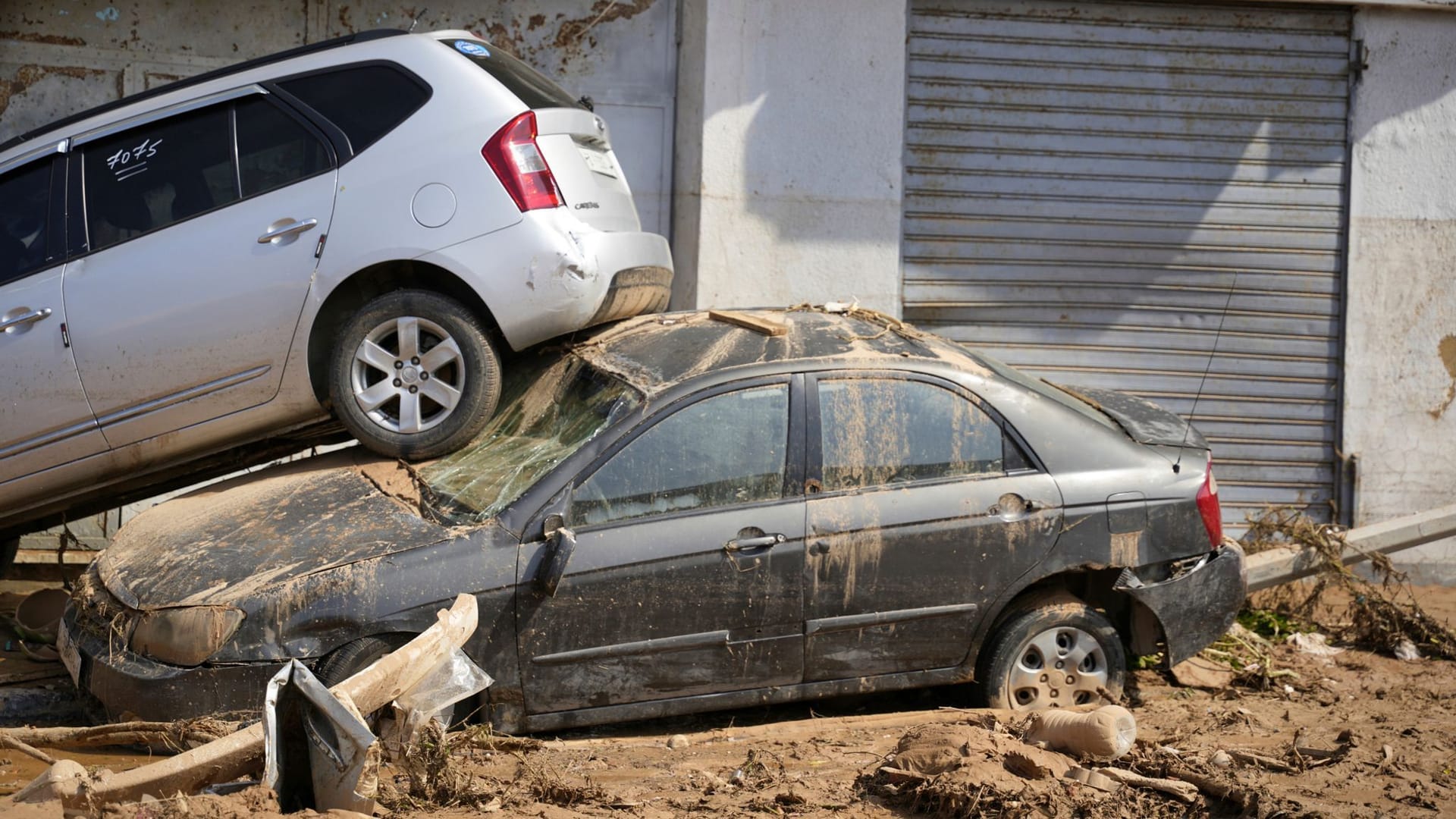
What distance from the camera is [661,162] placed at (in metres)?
8.50

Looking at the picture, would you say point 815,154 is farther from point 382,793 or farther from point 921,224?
point 382,793

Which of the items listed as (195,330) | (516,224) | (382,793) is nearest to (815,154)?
(516,224)

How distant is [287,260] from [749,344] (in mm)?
1914

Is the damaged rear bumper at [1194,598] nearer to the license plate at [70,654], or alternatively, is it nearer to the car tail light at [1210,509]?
the car tail light at [1210,509]

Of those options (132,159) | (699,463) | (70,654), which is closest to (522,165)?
(699,463)

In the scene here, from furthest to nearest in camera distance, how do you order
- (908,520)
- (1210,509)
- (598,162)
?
(598,162) → (1210,509) → (908,520)

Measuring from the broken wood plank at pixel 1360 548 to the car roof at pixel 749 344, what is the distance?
2143 millimetres

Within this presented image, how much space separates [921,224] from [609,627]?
463 centimetres

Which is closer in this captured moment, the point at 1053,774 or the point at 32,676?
the point at 1053,774

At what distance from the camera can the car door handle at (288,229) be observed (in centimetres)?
538

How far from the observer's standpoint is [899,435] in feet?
16.4

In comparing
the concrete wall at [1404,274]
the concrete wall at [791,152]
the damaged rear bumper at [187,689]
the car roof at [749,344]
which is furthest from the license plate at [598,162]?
the concrete wall at [1404,274]

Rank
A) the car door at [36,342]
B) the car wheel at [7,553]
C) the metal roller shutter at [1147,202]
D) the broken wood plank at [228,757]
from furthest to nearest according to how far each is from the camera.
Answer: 1. the metal roller shutter at [1147,202]
2. the car wheel at [7,553]
3. the car door at [36,342]
4. the broken wood plank at [228,757]

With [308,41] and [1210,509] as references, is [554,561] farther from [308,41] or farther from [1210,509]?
[308,41]
